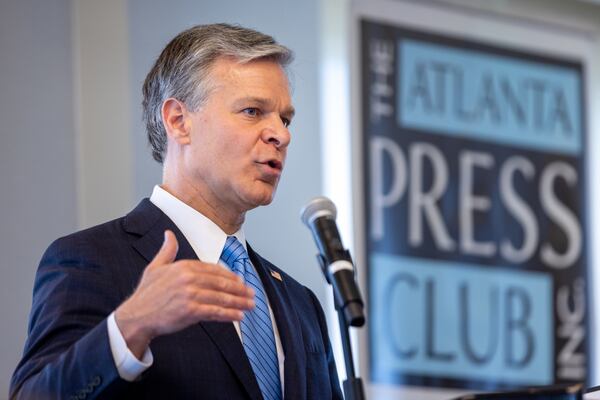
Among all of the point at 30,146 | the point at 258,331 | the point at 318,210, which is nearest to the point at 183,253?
the point at 258,331

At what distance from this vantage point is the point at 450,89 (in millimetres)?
5098

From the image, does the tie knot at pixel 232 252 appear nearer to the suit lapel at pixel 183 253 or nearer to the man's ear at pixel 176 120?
the suit lapel at pixel 183 253

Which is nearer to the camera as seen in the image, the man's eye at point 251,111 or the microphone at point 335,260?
the microphone at point 335,260

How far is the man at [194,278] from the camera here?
172cm

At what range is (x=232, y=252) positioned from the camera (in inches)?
88.5

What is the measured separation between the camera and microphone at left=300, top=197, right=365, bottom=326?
1819 mm

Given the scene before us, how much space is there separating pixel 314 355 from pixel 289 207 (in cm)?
211

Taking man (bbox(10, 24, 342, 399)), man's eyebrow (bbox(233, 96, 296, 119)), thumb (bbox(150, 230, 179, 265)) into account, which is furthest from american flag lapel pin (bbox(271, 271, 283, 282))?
thumb (bbox(150, 230, 179, 265))

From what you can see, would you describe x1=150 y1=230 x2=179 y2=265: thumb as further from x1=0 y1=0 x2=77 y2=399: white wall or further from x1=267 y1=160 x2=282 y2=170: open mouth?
x1=0 y1=0 x2=77 y2=399: white wall

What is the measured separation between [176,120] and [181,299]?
0.78m

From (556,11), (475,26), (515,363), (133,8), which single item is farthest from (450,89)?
(133,8)

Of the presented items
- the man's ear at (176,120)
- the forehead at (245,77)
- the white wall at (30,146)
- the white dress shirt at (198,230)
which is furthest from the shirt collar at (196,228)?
the white wall at (30,146)

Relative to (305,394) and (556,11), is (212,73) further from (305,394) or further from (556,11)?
(556,11)

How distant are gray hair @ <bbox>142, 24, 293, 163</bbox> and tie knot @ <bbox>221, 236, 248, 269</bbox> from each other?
28cm
